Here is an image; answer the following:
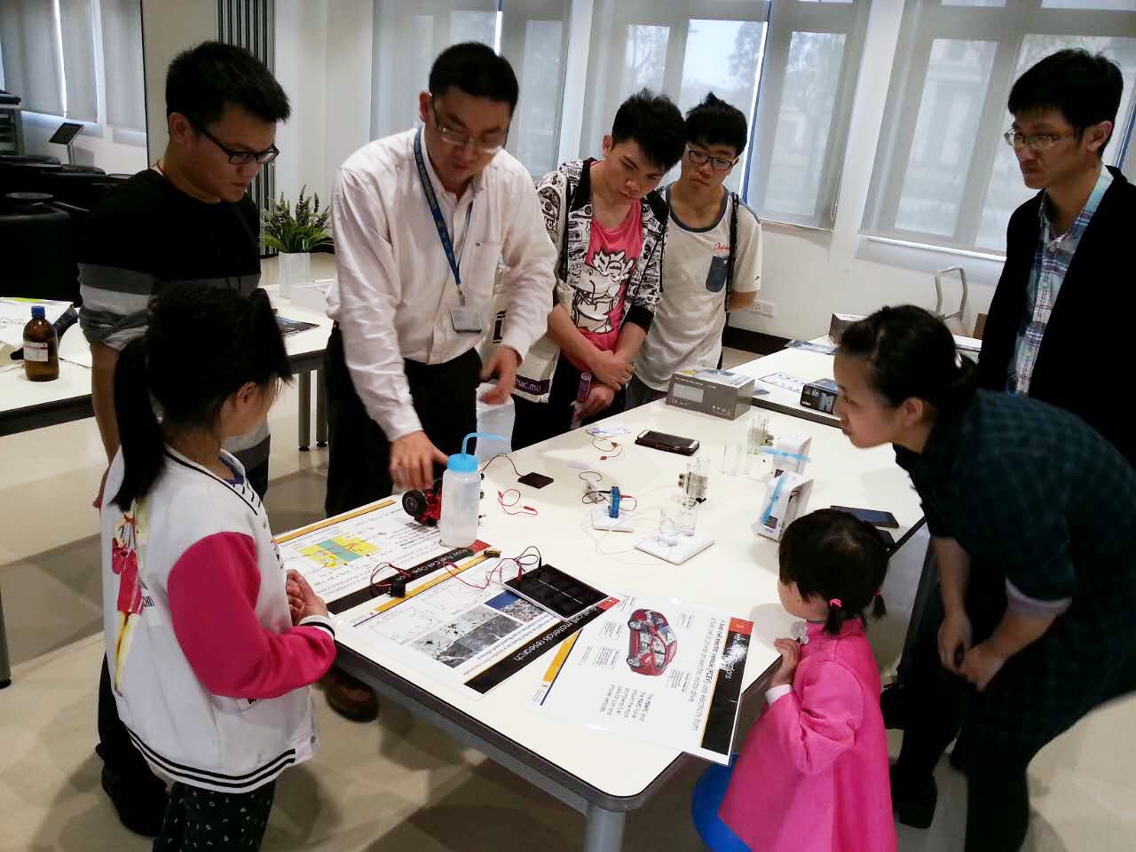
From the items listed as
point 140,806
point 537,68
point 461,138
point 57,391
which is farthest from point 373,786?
point 537,68

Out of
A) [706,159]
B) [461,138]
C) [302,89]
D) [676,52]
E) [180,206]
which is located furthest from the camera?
[302,89]

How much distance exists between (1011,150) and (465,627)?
16.7ft

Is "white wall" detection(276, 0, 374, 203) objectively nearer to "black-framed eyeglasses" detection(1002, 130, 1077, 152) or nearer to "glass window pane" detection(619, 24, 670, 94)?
"glass window pane" detection(619, 24, 670, 94)

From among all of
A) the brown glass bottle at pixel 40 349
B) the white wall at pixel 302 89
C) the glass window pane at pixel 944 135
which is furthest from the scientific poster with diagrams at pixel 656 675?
the white wall at pixel 302 89

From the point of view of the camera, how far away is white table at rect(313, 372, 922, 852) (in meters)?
1.04

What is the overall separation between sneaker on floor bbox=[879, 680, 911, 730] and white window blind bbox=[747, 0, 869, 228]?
4292 mm

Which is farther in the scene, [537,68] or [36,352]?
[537,68]

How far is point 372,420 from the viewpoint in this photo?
1.84 metres

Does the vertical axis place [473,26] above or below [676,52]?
above

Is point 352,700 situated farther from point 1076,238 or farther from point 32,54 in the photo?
point 32,54

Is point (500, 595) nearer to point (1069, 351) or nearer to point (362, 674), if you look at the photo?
point (362, 674)

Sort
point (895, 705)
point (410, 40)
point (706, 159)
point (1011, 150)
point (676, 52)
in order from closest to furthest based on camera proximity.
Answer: point (895, 705) → point (706, 159) → point (1011, 150) → point (676, 52) → point (410, 40)

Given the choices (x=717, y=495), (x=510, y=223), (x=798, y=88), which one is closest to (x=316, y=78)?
(x=798, y=88)

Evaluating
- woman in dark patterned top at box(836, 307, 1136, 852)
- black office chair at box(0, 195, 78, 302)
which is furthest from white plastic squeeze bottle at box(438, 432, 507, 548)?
black office chair at box(0, 195, 78, 302)
